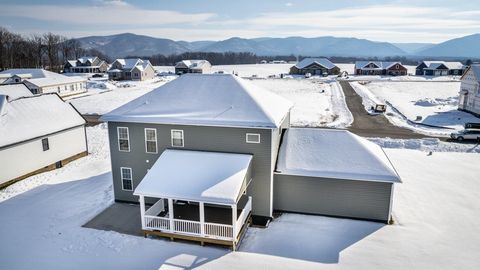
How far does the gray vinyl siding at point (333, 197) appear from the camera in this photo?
1616cm

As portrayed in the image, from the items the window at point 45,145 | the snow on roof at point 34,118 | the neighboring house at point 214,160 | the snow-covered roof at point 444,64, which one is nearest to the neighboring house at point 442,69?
the snow-covered roof at point 444,64

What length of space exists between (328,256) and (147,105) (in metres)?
11.8

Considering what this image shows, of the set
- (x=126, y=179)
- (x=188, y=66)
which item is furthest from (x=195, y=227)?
(x=188, y=66)

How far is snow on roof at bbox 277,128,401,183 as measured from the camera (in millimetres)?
16109

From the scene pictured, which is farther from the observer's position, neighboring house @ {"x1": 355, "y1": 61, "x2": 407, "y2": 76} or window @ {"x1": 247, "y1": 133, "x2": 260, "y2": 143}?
neighboring house @ {"x1": 355, "y1": 61, "x2": 407, "y2": 76}

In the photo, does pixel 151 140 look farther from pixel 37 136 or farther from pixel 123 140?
pixel 37 136

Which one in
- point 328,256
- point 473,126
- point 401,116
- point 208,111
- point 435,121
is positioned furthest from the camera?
point 401,116

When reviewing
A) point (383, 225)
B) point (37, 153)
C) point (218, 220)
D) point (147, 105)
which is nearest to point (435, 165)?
point (383, 225)

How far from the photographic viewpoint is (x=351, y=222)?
645 inches

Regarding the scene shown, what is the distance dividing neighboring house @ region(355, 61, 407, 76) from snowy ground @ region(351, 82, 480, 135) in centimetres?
2967

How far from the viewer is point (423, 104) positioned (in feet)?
158

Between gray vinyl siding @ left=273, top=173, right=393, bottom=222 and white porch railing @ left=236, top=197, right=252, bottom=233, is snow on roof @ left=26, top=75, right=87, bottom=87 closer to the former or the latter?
white porch railing @ left=236, top=197, right=252, bottom=233

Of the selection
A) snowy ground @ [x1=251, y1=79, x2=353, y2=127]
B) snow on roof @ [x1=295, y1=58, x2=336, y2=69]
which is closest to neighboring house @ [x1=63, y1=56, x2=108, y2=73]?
snow on roof @ [x1=295, y1=58, x2=336, y2=69]

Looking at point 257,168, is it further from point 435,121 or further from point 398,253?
point 435,121
